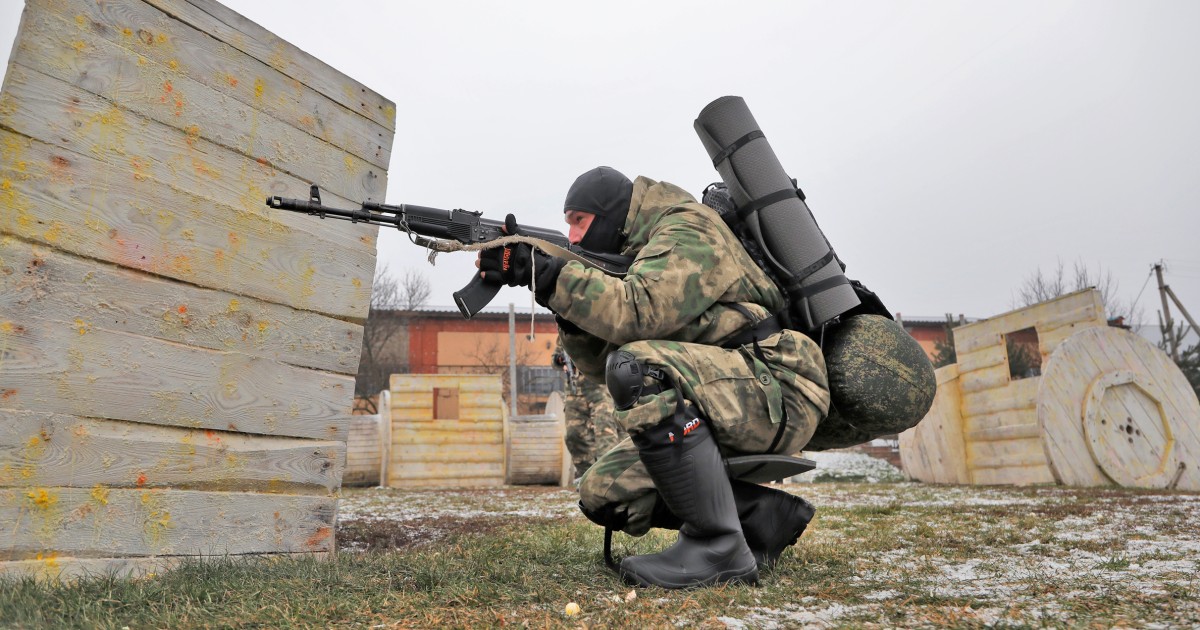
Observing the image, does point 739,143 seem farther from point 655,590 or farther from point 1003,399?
point 1003,399

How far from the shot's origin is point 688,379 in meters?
2.38

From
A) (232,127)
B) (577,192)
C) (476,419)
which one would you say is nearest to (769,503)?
(577,192)

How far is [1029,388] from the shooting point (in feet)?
27.1

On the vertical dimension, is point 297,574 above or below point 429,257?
below

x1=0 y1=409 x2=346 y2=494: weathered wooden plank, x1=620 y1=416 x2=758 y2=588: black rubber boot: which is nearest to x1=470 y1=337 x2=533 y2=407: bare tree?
x1=0 y1=409 x2=346 y2=494: weathered wooden plank

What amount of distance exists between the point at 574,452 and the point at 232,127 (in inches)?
211

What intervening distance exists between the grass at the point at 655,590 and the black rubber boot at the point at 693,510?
0.11 metres

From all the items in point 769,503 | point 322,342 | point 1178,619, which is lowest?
point 1178,619

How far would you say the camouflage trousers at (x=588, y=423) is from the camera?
7.50 metres

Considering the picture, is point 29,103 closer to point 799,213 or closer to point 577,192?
point 577,192

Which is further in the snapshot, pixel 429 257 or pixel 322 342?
pixel 322 342

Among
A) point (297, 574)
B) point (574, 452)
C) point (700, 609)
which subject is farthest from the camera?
point (574, 452)

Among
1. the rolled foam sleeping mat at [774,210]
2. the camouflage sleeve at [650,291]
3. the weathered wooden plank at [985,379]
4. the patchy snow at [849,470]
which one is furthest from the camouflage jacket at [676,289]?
the patchy snow at [849,470]

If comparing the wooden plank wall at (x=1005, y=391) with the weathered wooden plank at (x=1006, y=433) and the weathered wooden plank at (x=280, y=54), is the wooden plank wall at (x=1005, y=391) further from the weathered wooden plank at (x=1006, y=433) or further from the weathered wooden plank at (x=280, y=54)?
the weathered wooden plank at (x=280, y=54)
